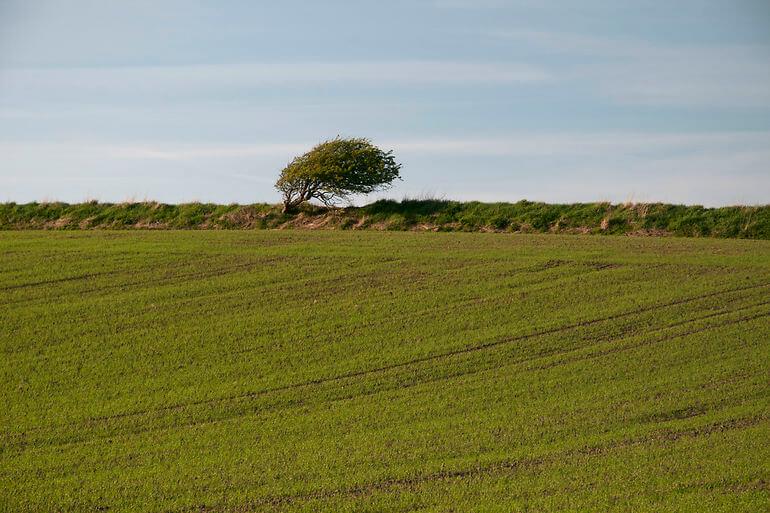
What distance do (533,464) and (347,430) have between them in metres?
3.54

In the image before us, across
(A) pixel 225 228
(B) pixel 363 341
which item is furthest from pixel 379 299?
(A) pixel 225 228

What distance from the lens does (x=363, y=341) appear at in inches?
827

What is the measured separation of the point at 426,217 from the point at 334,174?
17.4 feet

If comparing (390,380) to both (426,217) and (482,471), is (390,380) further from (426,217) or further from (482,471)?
(426,217)

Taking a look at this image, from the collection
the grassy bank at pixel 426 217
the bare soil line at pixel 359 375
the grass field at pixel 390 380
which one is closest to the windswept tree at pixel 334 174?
the grassy bank at pixel 426 217

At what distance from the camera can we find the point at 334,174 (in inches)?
1596

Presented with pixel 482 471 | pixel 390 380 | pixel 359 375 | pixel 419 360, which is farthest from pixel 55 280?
pixel 482 471

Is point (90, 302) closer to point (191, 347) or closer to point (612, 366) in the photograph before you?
point (191, 347)

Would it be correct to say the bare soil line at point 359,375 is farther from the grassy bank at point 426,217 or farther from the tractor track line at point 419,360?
the grassy bank at point 426,217

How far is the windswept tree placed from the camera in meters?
40.7

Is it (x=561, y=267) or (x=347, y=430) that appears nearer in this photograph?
(x=347, y=430)

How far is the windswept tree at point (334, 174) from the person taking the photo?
40656 millimetres

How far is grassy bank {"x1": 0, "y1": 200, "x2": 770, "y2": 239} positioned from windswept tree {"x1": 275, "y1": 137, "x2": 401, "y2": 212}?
990mm

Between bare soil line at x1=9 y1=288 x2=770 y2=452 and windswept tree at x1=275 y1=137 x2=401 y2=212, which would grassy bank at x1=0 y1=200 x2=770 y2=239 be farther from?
bare soil line at x1=9 y1=288 x2=770 y2=452
